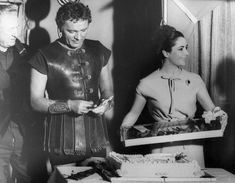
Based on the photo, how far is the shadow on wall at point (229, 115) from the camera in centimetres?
247

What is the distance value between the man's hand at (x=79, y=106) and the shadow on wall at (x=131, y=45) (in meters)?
0.30

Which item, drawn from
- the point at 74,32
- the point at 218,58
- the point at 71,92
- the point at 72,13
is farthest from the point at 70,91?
the point at 218,58

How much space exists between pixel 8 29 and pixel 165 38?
99cm

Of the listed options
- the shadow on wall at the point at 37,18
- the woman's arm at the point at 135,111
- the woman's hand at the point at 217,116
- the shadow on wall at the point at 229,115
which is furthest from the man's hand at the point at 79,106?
the shadow on wall at the point at 229,115

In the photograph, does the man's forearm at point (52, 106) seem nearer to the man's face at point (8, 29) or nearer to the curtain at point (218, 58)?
the man's face at point (8, 29)

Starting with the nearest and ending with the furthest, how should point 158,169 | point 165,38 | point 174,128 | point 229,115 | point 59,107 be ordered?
point 158,169 → point 59,107 → point 174,128 → point 165,38 → point 229,115

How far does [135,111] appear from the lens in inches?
90.6

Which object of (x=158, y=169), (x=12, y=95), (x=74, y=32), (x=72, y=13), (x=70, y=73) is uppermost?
(x=72, y=13)

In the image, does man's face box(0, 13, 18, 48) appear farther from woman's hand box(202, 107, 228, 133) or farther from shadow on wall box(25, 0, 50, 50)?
woman's hand box(202, 107, 228, 133)

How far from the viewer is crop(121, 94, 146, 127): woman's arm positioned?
230 centimetres

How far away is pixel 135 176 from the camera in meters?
1.79

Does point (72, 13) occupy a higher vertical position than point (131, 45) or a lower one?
higher

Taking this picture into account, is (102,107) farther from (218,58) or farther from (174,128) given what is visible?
(218,58)

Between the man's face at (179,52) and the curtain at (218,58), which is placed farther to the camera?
the curtain at (218,58)
